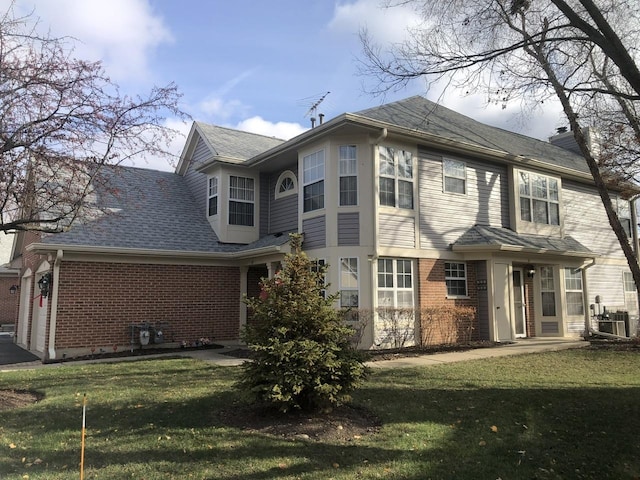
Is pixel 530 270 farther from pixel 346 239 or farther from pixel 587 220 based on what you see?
pixel 346 239

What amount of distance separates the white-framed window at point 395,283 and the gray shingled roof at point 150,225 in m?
3.09

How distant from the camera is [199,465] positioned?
15.1ft

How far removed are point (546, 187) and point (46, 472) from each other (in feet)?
55.1

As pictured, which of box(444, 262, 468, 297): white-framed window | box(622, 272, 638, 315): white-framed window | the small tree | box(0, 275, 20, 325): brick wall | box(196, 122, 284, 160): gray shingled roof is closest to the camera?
the small tree

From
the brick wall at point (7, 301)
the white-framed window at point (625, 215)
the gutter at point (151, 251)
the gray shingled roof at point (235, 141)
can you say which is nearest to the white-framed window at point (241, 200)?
the gray shingled roof at point (235, 141)

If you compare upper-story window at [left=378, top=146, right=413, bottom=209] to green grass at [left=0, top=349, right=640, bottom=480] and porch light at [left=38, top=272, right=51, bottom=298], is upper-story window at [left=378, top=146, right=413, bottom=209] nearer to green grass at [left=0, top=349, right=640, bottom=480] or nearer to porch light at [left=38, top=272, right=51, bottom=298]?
green grass at [left=0, top=349, right=640, bottom=480]

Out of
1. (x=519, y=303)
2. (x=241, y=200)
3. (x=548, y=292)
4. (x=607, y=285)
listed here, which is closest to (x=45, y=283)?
(x=241, y=200)

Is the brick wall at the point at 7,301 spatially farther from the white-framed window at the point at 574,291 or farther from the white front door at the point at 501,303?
the white-framed window at the point at 574,291

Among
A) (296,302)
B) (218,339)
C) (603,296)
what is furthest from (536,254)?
(296,302)

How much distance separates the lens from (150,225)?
15094 millimetres

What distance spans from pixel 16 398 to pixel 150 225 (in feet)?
26.4

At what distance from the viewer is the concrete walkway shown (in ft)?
35.3

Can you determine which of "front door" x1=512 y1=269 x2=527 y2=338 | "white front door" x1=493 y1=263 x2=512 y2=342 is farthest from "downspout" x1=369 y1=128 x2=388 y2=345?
"front door" x1=512 y1=269 x2=527 y2=338

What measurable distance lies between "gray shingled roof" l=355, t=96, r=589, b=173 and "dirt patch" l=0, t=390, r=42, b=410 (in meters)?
9.66
